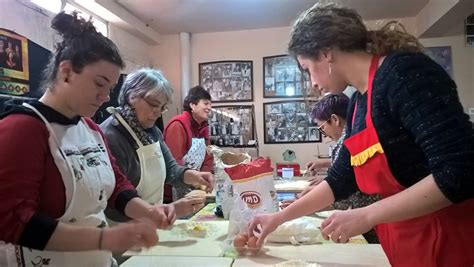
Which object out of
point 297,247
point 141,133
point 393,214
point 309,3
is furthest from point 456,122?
point 309,3

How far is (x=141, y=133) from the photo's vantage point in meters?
1.70

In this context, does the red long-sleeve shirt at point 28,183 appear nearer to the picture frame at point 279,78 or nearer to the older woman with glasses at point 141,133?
the older woman with glasses at point 141,133

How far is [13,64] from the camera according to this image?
214 cm

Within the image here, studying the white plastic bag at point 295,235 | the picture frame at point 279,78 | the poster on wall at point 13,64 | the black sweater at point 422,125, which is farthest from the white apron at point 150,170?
the picture frame at point 279,78

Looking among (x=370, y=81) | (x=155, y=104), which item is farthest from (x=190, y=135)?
(x=370, y=81)

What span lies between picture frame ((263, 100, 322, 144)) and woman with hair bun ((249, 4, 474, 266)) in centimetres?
321

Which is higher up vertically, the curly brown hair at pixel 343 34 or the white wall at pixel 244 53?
the white wall at pixel 244 53

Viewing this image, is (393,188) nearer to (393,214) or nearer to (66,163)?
(393,214)

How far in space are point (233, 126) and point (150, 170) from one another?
8.74 feet

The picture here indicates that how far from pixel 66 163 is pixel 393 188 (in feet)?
2.54

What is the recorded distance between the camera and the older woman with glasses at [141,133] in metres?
1.62

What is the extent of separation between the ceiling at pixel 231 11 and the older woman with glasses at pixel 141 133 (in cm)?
185

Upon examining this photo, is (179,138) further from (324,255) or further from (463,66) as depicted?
(463,66)

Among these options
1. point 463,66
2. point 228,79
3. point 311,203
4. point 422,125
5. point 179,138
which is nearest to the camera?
point 422,125
